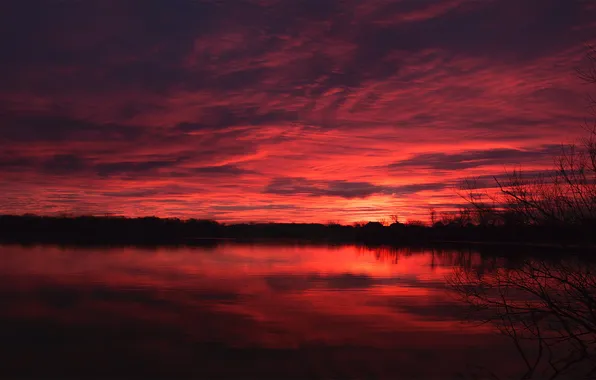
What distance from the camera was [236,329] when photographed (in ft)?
52.2

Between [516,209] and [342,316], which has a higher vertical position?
[516,209]

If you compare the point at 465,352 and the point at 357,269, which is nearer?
the point at 465,352

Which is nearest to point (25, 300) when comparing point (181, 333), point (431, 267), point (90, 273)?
point (181, 333)

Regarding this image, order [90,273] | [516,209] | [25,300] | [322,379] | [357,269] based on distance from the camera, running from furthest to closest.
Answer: [357,269] → [90,273] → [25,300] → [322,379] → [516,209]

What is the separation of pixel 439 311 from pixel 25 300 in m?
15.3

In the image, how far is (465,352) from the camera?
13641 millimetres

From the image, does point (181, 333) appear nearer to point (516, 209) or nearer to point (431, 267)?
point (516, 209)

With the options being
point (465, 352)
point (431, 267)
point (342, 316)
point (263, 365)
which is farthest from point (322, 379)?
point (431, 267)

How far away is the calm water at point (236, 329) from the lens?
12172 mm

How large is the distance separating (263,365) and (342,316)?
258 inches

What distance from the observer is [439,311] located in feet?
64.0

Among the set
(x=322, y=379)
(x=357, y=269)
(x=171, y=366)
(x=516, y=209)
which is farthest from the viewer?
(x=357, y=269)

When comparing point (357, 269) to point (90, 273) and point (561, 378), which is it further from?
point (561, 378)

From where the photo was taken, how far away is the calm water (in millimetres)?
12172
